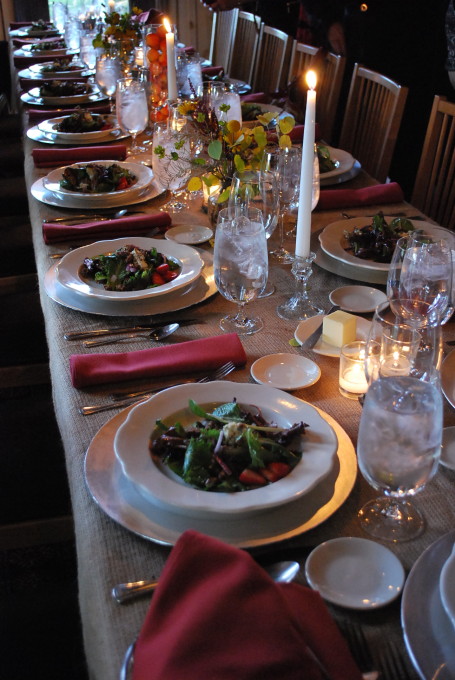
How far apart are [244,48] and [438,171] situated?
2116mm

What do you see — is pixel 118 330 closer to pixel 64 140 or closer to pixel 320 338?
pixel 320 338

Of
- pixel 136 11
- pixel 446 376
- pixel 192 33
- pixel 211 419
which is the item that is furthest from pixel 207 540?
pixel 192 33

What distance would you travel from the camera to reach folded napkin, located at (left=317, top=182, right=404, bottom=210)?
171cm

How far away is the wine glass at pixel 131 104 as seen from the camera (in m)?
2.05

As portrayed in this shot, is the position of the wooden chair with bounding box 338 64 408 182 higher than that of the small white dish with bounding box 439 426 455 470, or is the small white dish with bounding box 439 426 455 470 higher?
the small white dish with bounding box 439 426 455 470

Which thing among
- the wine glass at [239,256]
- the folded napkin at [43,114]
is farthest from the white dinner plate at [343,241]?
the folded napkin at [43,114]

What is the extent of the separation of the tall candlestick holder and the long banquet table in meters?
0.02

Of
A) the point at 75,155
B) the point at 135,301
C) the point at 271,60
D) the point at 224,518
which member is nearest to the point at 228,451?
the point at 224,518

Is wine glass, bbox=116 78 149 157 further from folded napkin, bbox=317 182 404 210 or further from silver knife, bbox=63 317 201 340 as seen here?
silver knife, bbox=63 317 201 340

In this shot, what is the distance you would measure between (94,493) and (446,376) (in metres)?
0.55

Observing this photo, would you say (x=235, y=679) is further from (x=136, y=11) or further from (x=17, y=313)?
(x=136, y=11)

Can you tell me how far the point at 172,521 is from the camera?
2.48 ft

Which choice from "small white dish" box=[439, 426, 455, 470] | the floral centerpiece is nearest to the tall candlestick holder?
the floral centerpiece

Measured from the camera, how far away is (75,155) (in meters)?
2.06
